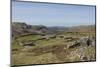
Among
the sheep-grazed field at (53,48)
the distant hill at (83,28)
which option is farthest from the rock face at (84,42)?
the distant hill at (83,28)

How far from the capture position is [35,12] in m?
2.80

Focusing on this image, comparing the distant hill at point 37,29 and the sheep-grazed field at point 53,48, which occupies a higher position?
the distant hill at point 37,29

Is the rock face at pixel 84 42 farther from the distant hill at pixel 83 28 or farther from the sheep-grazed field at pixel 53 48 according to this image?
the distant hill at pixel 83 28

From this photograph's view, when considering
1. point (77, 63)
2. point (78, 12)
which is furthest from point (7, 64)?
point (78, 12)

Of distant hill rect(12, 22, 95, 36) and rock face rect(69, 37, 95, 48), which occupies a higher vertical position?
distant hill rect(12, 22, 95, 36)

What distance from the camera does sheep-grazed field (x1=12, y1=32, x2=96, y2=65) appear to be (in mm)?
2730

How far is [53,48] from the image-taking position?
2.89 meters

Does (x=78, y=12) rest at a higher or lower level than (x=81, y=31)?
higher

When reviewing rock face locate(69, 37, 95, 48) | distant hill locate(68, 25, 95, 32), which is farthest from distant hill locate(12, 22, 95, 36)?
rock face locate(69, 37, 95, 48)

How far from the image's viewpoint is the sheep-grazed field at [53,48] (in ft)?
8.96

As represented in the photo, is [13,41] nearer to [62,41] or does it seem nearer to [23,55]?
[23,55]

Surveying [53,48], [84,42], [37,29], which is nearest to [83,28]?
[84,42]

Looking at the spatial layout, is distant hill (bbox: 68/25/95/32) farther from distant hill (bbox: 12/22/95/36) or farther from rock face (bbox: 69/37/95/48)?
rock face (bbox: 69/37/95/48)

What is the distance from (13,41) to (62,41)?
66 cm
